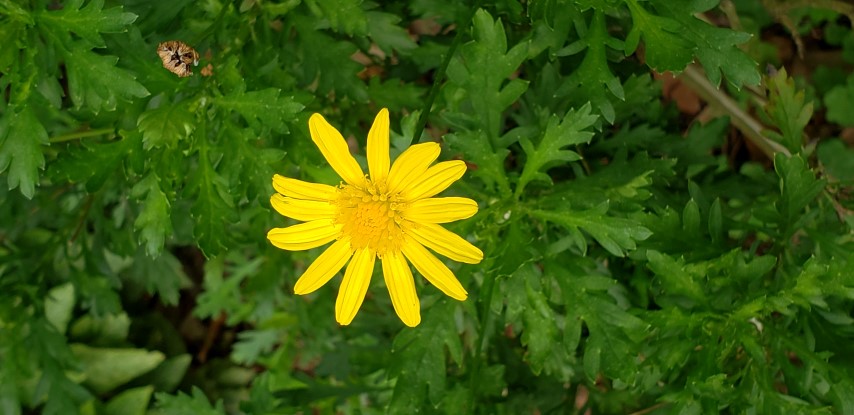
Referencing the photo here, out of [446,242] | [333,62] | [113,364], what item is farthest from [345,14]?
[113,364]

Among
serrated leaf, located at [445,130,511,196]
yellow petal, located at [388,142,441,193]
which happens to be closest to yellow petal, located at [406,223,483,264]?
yellow petal, located at [388,142,441,193]

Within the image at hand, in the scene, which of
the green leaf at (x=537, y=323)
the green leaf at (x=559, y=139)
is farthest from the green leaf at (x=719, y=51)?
the green leaf at (x=537, y=323)

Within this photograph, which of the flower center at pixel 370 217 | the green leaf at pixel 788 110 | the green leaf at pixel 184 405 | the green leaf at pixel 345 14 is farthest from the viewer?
the green leaf at pixel 184 405

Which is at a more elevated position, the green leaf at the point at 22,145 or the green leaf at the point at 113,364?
the green leaf at the point at 22,145

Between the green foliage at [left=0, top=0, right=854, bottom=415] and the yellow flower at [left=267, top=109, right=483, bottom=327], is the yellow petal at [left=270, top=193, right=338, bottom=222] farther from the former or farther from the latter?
the green foliage at [left=0, top=0, right=854, bottom=415]

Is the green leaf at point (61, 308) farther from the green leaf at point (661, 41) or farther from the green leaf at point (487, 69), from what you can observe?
the green leaf at point (661, 41)

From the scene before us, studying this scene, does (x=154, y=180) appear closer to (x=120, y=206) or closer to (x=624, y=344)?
(x=120, y=206)
